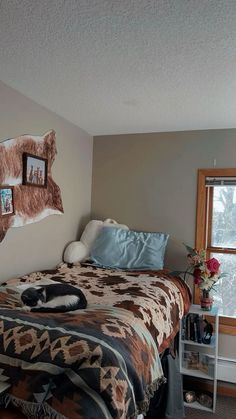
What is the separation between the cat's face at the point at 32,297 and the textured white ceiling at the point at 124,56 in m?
1.27

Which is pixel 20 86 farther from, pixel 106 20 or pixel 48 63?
pixel 106 20

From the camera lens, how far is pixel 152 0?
1305 millimetres

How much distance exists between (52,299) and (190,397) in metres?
1.70

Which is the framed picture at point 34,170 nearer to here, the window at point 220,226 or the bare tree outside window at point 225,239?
the window at point 220,226

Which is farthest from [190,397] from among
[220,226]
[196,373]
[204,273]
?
[220,226]

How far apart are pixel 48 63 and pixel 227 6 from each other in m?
0.99

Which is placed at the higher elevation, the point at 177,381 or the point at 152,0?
the point at 152,0

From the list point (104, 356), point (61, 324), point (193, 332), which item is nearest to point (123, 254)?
point (193, 332)

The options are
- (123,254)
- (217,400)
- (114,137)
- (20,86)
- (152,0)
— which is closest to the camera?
(152,0)

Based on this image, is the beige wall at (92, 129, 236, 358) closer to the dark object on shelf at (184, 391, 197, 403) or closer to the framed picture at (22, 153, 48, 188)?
the dark object on shelf at (184, 391, 197, 403)

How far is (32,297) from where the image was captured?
171 cm

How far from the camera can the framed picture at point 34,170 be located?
244cm

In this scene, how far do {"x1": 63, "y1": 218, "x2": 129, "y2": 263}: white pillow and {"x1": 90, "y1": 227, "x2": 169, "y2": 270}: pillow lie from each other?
7cm

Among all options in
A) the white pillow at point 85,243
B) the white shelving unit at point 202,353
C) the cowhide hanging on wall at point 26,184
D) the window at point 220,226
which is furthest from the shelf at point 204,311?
the cowhide hanging on wall at point 26,184
